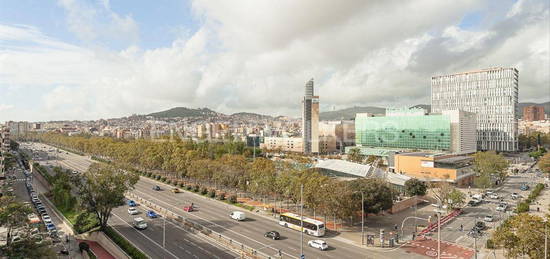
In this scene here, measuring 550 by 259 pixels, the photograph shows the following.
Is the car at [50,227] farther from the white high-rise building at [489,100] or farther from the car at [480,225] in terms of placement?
the white high-rise building at [489,100]

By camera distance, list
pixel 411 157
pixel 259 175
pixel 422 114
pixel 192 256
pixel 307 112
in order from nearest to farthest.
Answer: pixel 192 256, pixel 259 175, pixel 411 157, pixel 422 114, pixel 307 112

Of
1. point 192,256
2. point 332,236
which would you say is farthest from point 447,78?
point 192,256

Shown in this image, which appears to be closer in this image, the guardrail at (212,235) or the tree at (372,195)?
the guardrail at (212,235)

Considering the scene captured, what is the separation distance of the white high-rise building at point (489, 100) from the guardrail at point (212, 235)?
152499 mm

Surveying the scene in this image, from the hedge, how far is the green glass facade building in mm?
119266

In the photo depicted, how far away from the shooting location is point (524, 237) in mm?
25875

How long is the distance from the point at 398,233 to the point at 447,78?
149 meters

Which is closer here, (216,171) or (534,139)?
(216,171)

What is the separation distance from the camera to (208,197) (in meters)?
60.7

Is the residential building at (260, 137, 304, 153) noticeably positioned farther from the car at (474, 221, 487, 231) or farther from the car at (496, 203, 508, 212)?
the car at (474, 221, 487, 231)

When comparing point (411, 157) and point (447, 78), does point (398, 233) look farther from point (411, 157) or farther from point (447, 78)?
point (447, 78)

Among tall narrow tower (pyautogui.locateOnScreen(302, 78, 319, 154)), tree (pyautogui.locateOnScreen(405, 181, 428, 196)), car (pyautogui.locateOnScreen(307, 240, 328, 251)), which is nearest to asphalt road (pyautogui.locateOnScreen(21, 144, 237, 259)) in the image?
car (pyautogui.locateOnScreen(307, 240, 328, 251))

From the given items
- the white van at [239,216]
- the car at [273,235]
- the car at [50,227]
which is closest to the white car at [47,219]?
the car at [50,227]

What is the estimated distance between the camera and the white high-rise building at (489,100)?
146 metres
